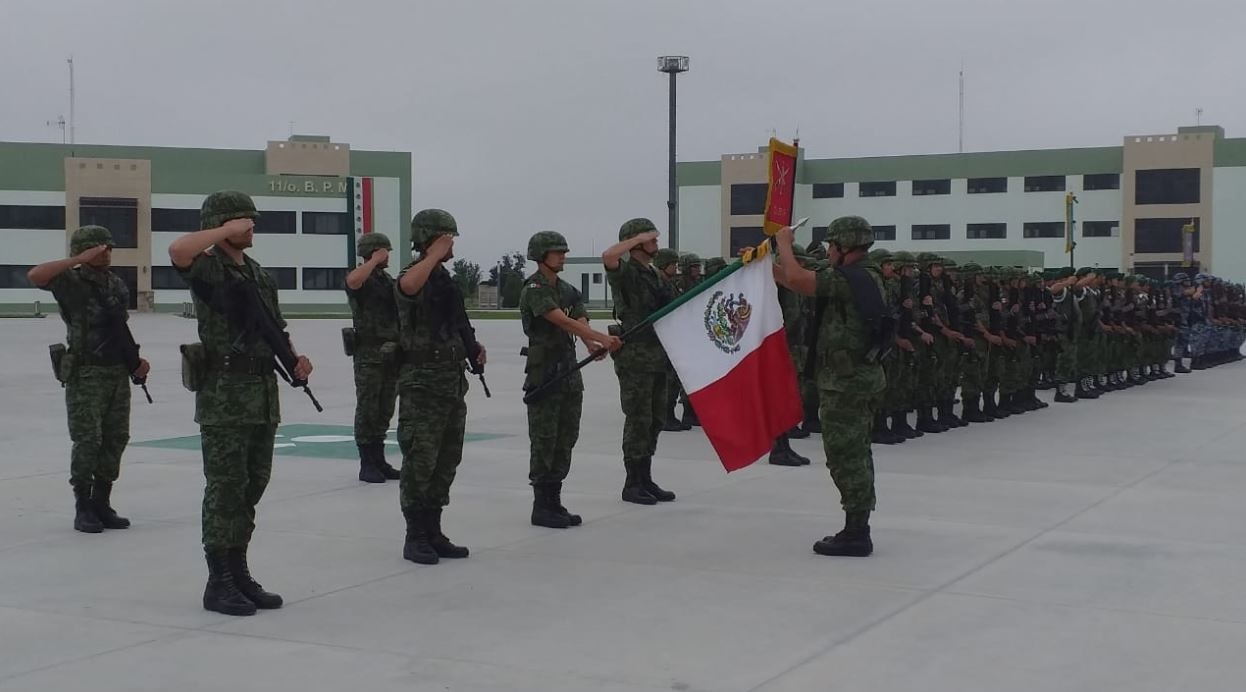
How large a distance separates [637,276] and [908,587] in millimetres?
3555

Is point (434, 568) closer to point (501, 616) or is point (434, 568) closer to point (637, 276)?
point (501, 616)

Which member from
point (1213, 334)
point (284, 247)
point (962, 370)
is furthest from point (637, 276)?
point (284, 247)

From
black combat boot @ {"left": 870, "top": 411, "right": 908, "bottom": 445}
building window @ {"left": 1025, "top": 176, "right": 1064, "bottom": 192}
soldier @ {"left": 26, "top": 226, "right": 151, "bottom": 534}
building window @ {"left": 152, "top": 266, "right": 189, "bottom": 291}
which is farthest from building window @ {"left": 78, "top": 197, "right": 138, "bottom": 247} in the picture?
soldier @ {"left": 26, "top": 226, "right": 151, "bottom": 534}

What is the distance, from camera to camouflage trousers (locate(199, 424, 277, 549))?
245 inches

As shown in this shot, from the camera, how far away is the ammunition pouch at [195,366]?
6.14m

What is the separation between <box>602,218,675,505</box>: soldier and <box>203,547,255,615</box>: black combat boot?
352 cm

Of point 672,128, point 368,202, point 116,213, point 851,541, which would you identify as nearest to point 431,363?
point 851,541

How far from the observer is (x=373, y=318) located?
10391mm

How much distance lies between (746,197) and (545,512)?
72.2m

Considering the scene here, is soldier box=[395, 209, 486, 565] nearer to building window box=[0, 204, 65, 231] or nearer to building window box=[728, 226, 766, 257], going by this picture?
building window box=[0, 204, 65, 231]

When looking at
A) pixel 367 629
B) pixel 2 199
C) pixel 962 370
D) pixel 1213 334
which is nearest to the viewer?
pixel 367 629

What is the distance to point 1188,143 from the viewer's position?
230ft

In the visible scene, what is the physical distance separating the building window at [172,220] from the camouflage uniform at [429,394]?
221ft

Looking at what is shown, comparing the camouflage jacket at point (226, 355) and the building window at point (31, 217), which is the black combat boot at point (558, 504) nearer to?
the camouflage jacket at point (226, 355)
